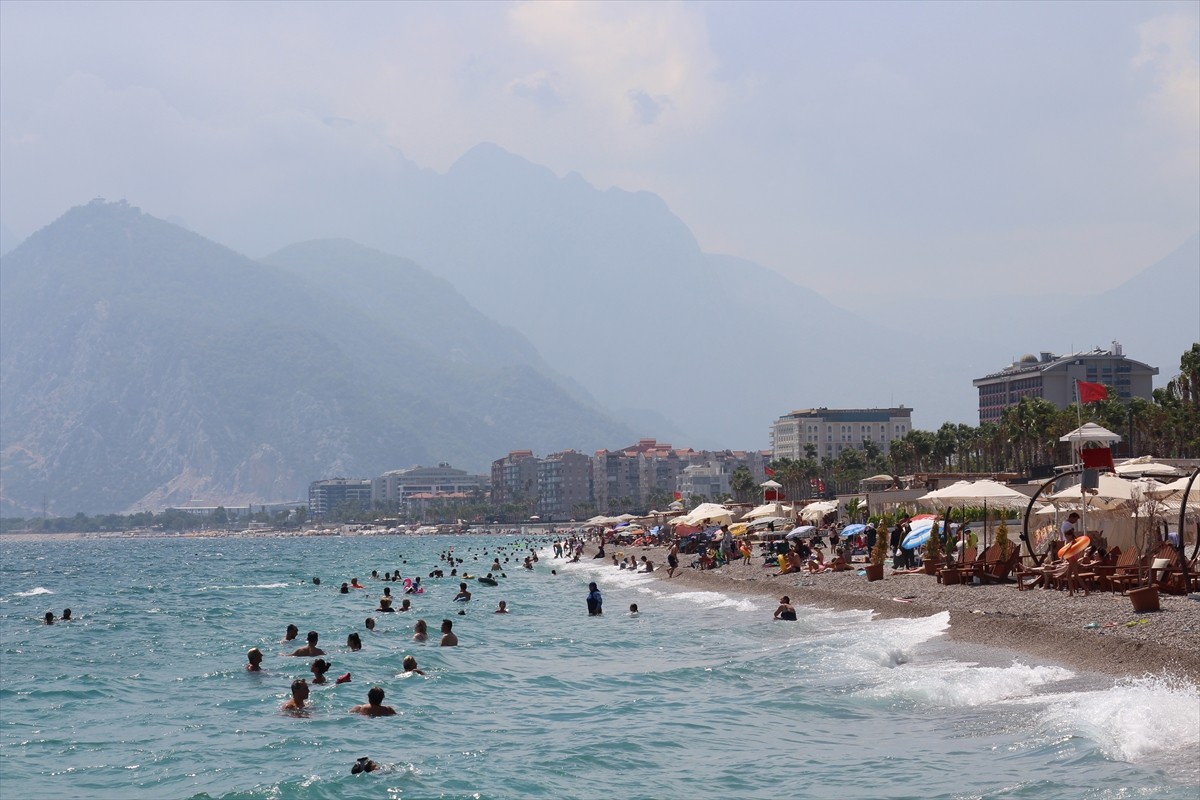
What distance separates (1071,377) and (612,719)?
15063 cm

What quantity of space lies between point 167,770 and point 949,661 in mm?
12195

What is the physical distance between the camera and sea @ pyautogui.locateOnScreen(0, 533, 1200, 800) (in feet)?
44.9

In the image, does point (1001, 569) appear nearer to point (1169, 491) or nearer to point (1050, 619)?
point (1169, 491)

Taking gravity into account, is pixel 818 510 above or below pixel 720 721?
above

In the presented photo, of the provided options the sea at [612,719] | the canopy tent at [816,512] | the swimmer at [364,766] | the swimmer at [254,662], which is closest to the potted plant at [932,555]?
the sea at [612,719]

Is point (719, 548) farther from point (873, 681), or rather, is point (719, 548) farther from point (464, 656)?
point (873, 681)

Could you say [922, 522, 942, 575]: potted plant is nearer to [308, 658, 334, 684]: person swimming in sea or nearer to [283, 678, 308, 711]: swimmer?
[308, 658, 334, 684]: person swimming in sea

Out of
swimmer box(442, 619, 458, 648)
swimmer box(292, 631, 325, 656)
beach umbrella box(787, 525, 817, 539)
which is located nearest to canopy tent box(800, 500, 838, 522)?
beach umbrella box(787, 525, 817, 539)

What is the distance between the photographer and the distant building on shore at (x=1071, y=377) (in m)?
157

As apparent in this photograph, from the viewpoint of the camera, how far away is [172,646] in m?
31.8

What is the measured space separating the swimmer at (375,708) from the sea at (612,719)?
0.24 meters

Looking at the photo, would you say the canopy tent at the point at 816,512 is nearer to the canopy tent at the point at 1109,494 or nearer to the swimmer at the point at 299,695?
the canopy tent at the point at 1109,494

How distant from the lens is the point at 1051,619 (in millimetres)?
22172

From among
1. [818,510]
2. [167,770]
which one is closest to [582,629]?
[167,770]
